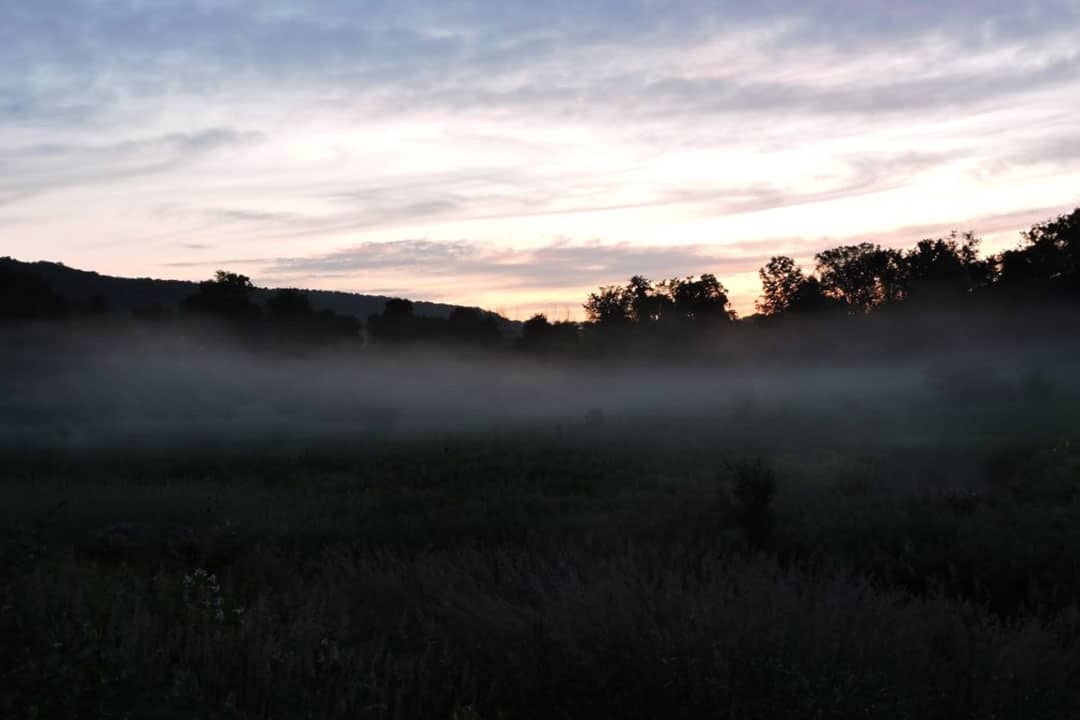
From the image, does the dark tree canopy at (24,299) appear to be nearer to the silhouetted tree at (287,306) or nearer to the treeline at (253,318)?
the treeline at (253,318)

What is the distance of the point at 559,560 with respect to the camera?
25.5 ft

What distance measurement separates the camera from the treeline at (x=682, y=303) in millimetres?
59625

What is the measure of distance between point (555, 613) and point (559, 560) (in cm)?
217

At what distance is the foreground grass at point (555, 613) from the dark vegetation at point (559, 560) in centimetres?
3

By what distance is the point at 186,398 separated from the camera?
172 ft

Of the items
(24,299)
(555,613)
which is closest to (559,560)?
(555,613)

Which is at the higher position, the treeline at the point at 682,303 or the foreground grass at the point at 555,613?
the treeline at the point at 682,303

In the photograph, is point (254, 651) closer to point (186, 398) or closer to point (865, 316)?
point (186, 398)

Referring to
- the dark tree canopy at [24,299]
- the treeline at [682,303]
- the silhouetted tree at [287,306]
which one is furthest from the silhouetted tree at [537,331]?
the dark tree canopy at [24,299]

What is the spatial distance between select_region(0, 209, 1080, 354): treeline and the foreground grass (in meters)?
54.4

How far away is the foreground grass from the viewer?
448 cm

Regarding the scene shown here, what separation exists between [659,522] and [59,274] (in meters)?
126

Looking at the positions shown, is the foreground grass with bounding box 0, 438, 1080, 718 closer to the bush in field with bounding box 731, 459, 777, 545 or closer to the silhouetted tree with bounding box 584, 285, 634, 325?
the bush in field with bounding box 731, 459, 777, 545

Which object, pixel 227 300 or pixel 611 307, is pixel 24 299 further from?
pixel 611 307
